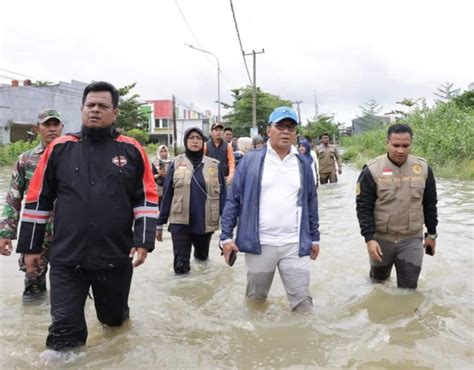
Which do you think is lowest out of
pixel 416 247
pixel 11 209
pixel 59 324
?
pixel 59 324

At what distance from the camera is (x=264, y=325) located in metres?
3.99

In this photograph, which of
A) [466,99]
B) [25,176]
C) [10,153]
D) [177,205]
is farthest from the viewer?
[466,99]

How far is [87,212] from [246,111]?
42466 mm

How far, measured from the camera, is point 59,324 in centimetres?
316

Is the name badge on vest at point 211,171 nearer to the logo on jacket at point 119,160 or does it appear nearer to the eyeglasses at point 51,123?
the eyeglasses at point 51,123

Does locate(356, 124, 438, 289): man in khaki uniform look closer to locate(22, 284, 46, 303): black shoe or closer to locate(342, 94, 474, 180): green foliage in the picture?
locate(22, 284, 46, 303): black shoe

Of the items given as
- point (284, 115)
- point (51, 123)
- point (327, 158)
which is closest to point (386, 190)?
point (284, 115)

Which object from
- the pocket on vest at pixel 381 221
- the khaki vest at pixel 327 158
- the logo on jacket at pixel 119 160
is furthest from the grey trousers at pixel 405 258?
the khaki vest at pixel 327 158

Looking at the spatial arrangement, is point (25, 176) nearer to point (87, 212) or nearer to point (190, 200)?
point (87, 212)

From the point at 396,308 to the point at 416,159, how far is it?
4.38 feet

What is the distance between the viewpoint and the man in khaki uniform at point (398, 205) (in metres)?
4.27

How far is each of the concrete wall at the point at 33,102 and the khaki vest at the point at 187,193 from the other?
96.2 ft

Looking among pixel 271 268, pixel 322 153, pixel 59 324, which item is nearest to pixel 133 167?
pixel 59 324

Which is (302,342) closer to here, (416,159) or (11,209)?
(416,159)
